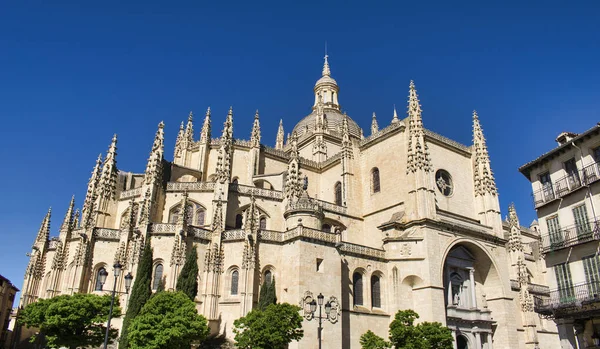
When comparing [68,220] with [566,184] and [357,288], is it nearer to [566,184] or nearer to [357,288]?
[357,288]

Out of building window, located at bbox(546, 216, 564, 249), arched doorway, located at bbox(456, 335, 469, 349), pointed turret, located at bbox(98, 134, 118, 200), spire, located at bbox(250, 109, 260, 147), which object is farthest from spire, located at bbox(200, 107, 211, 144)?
building window, located at bbox(546, 216, 564, 249)

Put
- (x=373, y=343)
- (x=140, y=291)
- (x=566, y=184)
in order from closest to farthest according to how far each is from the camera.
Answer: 1. (x=566, y=184)
2. (x=373, y=343)
3. (x=140, y=291)

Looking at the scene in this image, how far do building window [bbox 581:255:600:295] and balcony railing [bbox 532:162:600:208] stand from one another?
3206 mm

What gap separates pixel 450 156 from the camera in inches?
1489

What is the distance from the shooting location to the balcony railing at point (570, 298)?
20.6 meters

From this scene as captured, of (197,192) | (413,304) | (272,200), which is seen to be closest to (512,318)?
(413,304)

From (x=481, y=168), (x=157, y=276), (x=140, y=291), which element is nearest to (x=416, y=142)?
(x=481, y=168)

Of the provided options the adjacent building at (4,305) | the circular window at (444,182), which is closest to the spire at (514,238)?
the circular window at (444,182)

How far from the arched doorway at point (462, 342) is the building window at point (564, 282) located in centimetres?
1182

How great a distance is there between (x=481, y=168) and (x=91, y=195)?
28.7m

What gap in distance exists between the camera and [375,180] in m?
37.2

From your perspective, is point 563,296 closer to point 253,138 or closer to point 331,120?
point 253,138

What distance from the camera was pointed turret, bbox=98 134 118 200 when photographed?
34.4 metres

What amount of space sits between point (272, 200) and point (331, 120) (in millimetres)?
22314
